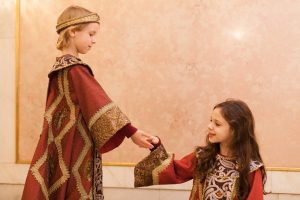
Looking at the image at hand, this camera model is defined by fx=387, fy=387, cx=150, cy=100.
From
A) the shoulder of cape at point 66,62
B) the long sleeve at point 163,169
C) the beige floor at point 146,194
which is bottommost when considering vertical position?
the beige floor at point 146,194

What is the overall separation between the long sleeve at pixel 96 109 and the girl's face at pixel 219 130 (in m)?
0.44

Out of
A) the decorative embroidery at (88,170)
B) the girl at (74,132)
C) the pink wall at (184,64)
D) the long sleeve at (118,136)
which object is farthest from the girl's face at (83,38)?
the pink wall at (184,64)

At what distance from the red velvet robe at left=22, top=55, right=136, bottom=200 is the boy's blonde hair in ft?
0.39

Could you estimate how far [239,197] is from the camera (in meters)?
1.88

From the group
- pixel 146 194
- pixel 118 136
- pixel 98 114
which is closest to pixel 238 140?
pixel 118 136

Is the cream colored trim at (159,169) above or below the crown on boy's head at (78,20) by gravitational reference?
below

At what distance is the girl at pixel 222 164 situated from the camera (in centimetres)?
188

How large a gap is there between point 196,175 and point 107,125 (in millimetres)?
541

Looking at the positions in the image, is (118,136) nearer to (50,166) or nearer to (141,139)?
(141,139)

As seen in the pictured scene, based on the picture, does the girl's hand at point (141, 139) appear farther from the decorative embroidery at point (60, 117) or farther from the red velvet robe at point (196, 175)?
the decorative embroidery at point (60, 117)

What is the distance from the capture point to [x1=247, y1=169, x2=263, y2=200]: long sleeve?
71.2 inches

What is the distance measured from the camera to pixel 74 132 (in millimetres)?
1859

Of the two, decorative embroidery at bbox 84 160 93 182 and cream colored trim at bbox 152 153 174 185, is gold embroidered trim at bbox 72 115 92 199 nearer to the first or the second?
decorative embroidery at bbox 84 160 93 182

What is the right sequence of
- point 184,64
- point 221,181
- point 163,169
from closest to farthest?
point 221,181, point 163,169, point 184,64
